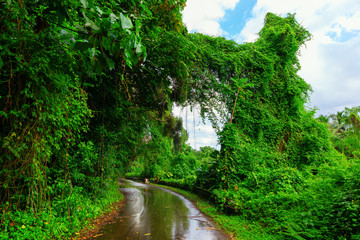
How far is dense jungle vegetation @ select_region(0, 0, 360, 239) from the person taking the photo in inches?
99.1

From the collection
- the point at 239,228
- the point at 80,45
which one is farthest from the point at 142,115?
the point at 80,45

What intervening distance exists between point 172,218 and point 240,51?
8.28 m

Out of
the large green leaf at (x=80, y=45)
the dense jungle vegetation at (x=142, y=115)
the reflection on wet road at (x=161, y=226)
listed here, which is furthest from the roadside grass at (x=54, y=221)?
the large green leaf at (x=80, y=45)

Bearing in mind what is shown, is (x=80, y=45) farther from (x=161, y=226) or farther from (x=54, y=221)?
(x=161, y=226)

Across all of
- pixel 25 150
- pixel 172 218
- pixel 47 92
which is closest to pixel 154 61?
pixel 47 92

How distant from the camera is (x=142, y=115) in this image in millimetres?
7836

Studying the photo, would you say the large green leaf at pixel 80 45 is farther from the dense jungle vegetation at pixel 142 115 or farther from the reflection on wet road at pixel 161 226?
the reflection on wet road at pixel 161 226

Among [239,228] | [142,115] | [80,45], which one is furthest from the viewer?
[142,115]

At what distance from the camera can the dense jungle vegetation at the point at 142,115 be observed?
99.1 inches

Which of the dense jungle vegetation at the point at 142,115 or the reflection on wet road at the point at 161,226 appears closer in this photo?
the dense jungle vegetation at the point at 142,115

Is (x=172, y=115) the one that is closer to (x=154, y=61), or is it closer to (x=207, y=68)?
(x=207, y=68)

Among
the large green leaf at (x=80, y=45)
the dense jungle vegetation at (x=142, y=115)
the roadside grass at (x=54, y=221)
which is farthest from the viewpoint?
the roadside grass at (x=54, y=221)

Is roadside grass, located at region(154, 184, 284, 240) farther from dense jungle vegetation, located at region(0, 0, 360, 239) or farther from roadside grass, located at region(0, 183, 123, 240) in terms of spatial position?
roadside grass, located at region(0, 183, 123, 240)

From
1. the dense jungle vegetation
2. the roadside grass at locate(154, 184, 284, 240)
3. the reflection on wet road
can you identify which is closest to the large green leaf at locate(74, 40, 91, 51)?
the dense jungle vegetation
